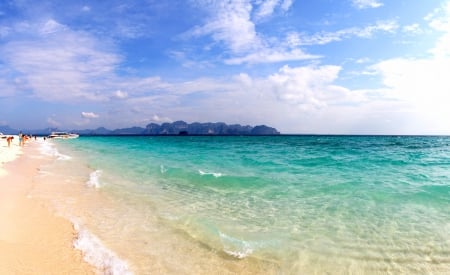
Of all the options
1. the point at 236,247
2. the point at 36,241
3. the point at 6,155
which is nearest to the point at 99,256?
the point at 36,241

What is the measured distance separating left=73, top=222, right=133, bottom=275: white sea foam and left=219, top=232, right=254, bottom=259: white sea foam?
225cm

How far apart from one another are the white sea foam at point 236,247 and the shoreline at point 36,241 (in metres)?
2.88

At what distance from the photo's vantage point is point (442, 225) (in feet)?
27.5

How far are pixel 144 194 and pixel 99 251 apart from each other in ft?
21.1

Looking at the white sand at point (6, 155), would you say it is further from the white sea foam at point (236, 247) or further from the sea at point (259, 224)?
the white sea foam at point (236, 247)

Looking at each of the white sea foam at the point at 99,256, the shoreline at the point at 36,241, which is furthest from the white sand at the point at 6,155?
the white sea foam at the point at 99,256

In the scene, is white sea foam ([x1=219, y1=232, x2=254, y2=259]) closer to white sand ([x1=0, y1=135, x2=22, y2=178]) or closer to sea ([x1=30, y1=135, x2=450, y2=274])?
sea ([x1=30, y1=135, x2=450, y2=274])

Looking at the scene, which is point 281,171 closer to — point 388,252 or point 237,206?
point 237,206

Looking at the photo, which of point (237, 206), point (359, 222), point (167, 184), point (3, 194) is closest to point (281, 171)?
point (167, 184)

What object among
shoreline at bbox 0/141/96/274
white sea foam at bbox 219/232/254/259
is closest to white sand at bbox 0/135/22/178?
shoreline at bbox 0/141/96/274

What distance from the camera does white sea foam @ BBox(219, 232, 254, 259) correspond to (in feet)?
20.9

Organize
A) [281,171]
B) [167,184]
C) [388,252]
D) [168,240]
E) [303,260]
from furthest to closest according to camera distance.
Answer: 1. [281,171]
2. [167,184]
3. [168,240]
4. [388,252]
5. [303,260]

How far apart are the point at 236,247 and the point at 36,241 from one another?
469 cm

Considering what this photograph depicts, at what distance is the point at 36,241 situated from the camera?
662 centimetres
